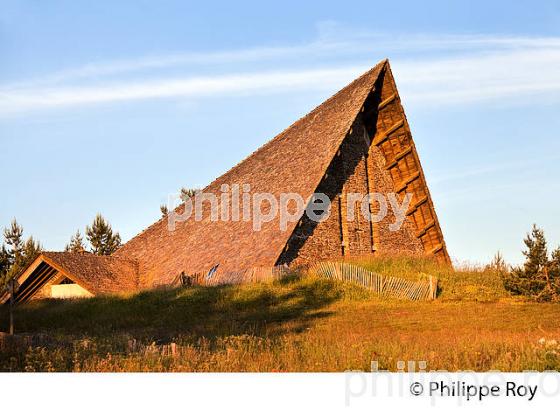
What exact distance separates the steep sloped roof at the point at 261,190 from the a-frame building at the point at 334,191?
0.24 feet

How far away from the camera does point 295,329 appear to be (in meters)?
20.3

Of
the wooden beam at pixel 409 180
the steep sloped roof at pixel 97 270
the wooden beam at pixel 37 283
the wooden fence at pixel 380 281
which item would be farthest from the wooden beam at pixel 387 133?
the wooden beam at pixel 37 283

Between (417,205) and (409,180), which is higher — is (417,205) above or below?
below

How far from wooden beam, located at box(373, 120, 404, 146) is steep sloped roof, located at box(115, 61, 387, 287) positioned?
2211 millimetres

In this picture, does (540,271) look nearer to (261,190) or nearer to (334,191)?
(334,191)

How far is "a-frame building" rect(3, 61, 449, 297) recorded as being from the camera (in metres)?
30.1

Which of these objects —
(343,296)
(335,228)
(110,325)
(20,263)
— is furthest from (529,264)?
(20,263)

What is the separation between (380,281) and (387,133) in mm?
9457

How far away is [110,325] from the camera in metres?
24.6

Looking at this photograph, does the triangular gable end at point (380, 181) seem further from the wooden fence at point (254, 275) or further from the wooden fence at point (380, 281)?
the wooden fence at point (254, 275)

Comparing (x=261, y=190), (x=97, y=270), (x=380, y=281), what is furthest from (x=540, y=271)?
(x=97, y=270)

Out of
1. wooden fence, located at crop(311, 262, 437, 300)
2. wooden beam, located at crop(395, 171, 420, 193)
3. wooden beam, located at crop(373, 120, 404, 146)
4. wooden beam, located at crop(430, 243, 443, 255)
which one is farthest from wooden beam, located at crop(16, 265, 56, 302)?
wooden beam, located at crop(430, 243, 443, 255)

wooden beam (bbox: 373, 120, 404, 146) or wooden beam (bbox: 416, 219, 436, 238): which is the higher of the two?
wooden beam (bbox: 373, 120, 404, 146)

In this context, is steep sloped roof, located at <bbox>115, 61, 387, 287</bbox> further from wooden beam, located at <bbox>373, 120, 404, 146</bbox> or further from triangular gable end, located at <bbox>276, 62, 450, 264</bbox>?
wooden beam, located at <bbox>373, 120, 404, 146</bbox>
